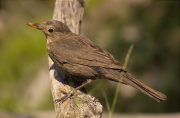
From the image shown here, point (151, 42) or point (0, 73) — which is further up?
point (151, 42)

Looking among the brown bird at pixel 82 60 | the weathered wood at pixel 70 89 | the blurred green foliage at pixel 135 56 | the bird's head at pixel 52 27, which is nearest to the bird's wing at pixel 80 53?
the brown bird at pixel 82 60

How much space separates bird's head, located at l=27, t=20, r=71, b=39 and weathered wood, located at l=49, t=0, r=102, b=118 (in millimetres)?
457

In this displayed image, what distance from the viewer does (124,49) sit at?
5789mm

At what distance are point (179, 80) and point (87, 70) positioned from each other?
2662mm

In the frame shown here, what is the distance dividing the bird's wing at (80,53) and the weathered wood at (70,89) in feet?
1.06

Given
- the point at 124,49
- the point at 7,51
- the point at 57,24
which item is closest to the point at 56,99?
the point at 57,24

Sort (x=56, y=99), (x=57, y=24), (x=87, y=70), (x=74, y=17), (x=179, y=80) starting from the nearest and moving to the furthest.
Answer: (x=56, y=99), (x=87, y=70), (x=57, y=24), (x=74, y=17), (x=179, y=80)

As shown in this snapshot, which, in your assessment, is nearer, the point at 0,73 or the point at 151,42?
the point at 151,42

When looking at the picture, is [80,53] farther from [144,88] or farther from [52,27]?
[144,88]

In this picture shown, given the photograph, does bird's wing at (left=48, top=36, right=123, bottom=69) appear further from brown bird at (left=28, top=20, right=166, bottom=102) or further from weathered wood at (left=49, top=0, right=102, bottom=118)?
weathered wood at (left=49, top=0, right=102, bottom=118)

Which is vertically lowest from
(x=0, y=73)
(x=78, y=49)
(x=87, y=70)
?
(x=0, y=73)

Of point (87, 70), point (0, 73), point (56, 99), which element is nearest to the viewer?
point (56, 99)

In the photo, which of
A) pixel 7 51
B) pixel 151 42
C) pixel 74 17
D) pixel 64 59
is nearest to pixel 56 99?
pixel 64 59

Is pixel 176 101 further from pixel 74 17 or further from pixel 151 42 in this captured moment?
pixel 74 17
